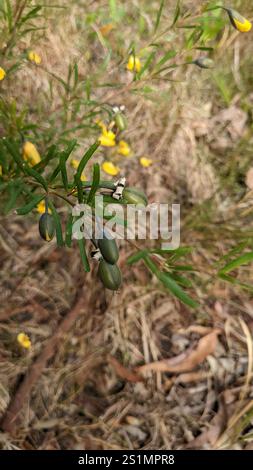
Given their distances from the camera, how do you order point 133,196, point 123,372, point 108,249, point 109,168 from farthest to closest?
point 109,168 → point 123,372 → point 133,196 → point 108,249

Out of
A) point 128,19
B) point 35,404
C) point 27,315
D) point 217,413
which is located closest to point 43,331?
point 27,315

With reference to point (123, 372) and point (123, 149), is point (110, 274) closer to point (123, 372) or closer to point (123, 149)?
point (123, 372)

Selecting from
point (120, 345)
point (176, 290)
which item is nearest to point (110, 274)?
point (176, 290)

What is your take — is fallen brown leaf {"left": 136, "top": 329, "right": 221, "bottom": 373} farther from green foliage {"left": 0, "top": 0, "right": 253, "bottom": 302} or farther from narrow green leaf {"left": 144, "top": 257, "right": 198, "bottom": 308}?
narrow green leaf {"left": 144, "top": 257, "right": 198, "bottom": 308}

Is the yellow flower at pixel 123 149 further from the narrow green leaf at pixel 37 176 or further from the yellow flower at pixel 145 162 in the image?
the narrow green leaf at pixel 37 176

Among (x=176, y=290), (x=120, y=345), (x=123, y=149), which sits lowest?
(x=120, y=345)

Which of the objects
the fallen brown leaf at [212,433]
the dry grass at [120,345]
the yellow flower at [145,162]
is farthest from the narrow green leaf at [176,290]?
the yellow flower at [145,162]
